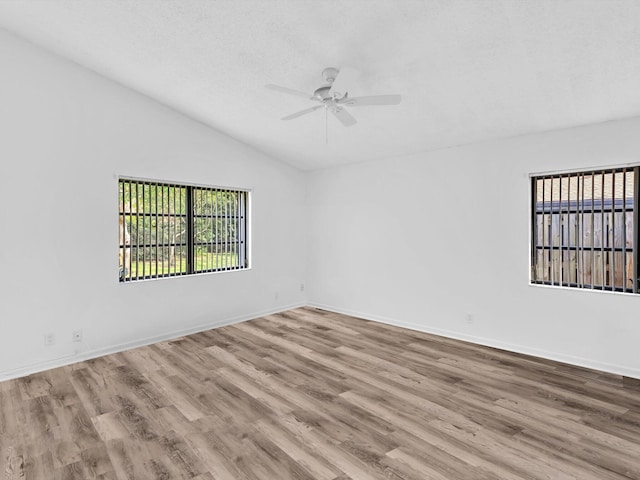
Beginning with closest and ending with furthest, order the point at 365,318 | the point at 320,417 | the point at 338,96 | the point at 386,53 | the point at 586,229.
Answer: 1. the point at 320,417
2. the point at 386,53
3. the point at 338,96
4. the point at 586,229
5. the point at 365,318

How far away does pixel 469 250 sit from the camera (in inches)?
174

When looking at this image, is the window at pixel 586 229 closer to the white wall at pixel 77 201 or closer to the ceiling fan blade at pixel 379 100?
the ceiling fan blade at pixel 379 100

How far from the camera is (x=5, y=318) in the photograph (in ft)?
11.4

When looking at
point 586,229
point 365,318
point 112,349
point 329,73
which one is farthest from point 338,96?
point 112,349

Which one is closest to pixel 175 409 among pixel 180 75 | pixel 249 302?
pixel 249 302

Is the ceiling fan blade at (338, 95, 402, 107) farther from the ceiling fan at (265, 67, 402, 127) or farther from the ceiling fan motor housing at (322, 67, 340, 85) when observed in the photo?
the ceiling fan motor housing at (322, 67, 340, 85)

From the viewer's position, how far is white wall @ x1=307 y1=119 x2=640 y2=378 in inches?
140

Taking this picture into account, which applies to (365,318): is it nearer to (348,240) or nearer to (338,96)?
(348,240)

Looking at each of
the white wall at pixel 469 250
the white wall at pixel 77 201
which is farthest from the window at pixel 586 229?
the white wall at pixel 77 201

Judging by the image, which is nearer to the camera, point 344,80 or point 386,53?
point 344,80

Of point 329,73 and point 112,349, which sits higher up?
point 329,73

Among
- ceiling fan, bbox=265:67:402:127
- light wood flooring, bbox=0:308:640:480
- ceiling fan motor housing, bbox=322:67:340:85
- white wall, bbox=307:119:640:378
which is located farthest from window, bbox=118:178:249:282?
ceiling fan motor housing, bbox=322:67:340:85

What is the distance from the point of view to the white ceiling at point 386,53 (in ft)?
8.14

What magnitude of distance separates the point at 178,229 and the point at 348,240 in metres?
2.43
